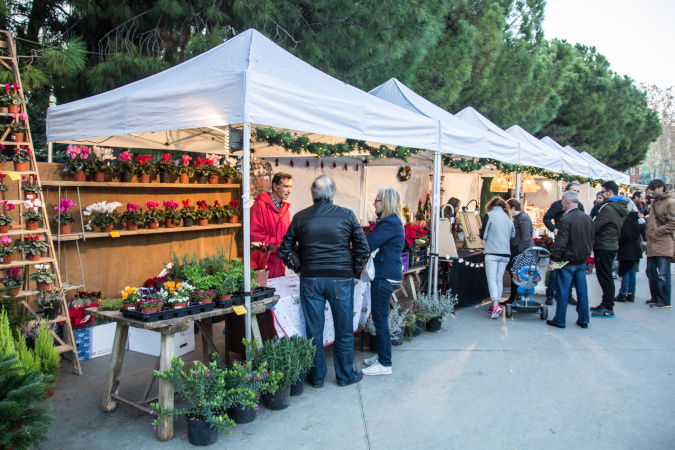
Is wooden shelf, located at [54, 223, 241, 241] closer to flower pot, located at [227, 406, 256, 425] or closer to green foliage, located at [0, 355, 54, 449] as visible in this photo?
flower pot, located at [227, 406, 256, 425]

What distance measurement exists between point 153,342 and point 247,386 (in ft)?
7.21

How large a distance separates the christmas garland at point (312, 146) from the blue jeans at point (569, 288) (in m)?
2.52

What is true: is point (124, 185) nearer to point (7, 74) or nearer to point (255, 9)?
point (7, 74)

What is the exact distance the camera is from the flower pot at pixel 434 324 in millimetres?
5891

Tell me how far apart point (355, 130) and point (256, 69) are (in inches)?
42.4

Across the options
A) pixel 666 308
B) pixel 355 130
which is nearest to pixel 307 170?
pixel 355 130

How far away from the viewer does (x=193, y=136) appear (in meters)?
6.63

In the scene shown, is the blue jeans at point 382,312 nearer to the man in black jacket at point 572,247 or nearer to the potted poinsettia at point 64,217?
the man in black jacket at point 572,247

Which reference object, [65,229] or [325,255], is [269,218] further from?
[65,229]

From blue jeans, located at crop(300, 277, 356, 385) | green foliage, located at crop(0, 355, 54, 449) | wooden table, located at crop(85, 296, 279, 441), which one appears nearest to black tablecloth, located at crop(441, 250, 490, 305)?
blue jeans, located at crop(300, 277, 356, 385)

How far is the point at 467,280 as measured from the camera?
7.18 m

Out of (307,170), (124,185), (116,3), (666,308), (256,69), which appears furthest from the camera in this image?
(307,170)

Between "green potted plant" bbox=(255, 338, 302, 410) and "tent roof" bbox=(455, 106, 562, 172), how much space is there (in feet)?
18.4

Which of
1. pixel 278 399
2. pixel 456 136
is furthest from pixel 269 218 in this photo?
pixel 456 136
